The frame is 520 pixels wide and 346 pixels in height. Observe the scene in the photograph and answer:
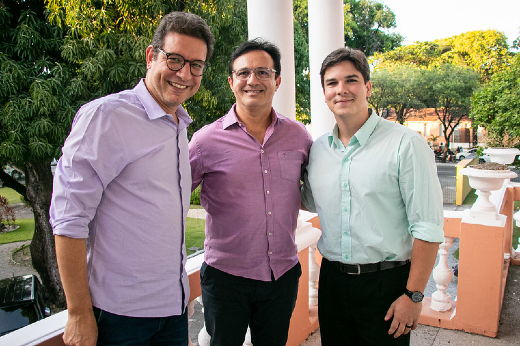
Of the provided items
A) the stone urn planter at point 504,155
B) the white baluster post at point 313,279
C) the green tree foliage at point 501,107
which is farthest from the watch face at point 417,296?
the green tree foliage at point 501,107

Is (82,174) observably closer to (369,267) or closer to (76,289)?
(76,289)

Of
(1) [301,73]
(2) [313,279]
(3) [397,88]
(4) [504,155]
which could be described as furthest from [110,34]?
(3) [397,88]

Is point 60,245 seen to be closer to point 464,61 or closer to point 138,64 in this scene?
point 138,64

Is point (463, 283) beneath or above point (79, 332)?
beneath

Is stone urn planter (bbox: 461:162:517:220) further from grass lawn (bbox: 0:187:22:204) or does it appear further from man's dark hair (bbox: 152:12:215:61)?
grass lawn (bbox: 0:187:22:204)

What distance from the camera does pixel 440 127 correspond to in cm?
3023

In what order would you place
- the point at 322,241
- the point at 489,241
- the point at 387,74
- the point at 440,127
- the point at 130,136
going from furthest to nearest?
1. the point at 440,127
2. the point at 387,74
3. the point at 489,241
4. the point at 322,241
5. the point at 130,136

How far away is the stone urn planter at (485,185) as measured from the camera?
3.02 metres

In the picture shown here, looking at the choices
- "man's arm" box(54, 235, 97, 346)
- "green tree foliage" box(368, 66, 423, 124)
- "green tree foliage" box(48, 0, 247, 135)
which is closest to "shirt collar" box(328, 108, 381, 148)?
"man's arm" box(54, 235, 97, 346)

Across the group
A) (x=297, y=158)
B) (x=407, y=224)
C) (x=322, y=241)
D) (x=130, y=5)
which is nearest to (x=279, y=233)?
(x=322, y=241)

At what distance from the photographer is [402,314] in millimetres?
1587

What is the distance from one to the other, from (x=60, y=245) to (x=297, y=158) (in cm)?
113

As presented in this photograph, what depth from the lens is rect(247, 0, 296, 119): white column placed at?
109 inches

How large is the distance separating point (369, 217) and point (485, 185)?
6.99ft
